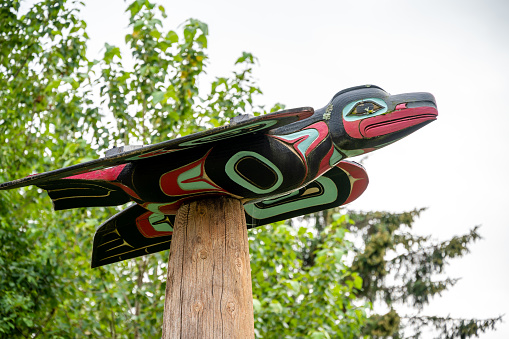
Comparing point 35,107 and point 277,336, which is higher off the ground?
point 35,107

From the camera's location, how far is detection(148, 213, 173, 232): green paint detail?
8.68ft

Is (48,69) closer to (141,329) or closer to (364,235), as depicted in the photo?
(141,329)

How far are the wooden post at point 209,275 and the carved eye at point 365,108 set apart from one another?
26.0 inches

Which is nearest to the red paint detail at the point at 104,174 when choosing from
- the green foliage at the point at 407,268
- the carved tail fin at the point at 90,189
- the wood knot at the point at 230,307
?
the carved tail fin at the point at 90,189

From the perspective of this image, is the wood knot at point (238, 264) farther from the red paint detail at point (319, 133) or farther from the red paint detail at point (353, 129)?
the red paint detail at point (353, 129)

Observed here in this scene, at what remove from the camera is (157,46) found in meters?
6.04

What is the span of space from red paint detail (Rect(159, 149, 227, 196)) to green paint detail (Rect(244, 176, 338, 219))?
1.53 ft

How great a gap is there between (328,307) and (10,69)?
187 inches

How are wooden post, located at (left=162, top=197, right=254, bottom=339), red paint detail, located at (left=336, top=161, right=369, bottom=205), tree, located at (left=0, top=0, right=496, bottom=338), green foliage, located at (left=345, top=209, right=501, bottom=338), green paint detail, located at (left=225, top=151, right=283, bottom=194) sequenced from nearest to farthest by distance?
wooden post, located at (left=162, top=197, right=254, bottom=339)
green paint detail, located at (left=225, top=151, right=283, bottom=194)
red paint detail, located at (left=336, top=161, right=369, bottom=205)
tree, located at (left=0, top=0, right=496, bottom=338)
green foliage, located at (left=345, top=209, right=501, bottom=338)

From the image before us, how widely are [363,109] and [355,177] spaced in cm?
47

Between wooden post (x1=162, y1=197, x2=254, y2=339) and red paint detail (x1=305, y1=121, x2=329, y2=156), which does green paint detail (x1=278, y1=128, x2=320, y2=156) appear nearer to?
red paint detail (x1=305, y1=121, x2=329, y2=156)

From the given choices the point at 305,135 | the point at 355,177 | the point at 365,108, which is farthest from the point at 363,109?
the point at 355,177

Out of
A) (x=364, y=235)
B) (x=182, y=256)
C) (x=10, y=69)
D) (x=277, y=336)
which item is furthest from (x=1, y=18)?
(x=364, y=235)

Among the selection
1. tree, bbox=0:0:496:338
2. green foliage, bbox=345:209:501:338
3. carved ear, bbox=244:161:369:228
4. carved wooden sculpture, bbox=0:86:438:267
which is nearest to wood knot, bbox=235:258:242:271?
carved wooden sculpture, bbox=0:86:438:267
